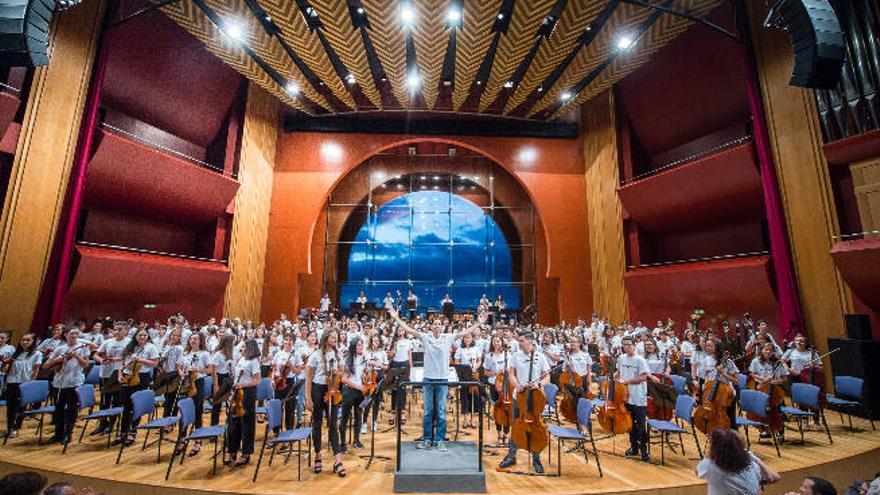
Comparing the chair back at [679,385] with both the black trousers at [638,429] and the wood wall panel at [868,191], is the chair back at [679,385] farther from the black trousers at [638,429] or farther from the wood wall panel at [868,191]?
the wood wall panel at [868,191]

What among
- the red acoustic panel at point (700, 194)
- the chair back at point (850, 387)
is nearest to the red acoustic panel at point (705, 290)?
the red acoustic panel at point (700, 194)

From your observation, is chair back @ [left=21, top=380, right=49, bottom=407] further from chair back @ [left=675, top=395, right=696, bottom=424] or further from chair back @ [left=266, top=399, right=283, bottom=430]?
chair back @ [left=675, top=395, right=696, bottom=424]

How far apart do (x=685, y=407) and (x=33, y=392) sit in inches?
342

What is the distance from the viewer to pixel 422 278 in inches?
659

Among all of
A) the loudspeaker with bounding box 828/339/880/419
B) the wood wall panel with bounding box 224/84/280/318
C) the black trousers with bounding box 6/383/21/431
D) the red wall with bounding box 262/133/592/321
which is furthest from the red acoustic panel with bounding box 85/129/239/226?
the loudspeaker with bounding box 828/339/880/419

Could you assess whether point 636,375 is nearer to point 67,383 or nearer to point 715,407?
point 715,407

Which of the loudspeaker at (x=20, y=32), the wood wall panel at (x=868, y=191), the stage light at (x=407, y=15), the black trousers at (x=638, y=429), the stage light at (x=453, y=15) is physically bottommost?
the black trousers at (x=638, y=429)

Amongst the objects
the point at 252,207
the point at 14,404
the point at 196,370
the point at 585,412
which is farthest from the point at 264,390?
the point at 252,207

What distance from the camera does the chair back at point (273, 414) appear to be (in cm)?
466

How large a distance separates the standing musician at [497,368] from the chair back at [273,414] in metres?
3.02

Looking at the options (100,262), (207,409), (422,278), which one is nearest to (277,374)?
(207,409)

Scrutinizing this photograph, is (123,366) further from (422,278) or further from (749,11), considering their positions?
(749,11)

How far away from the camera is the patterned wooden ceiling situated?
9094 millimetres

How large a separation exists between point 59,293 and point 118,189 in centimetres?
336
